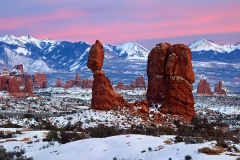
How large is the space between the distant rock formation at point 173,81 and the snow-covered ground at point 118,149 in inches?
867

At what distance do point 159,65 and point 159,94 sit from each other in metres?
3.16

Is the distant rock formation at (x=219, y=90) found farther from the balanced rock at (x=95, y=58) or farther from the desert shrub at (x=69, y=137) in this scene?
the desert shrub at (x=69, y=137)

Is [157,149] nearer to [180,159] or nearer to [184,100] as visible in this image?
[180,159]

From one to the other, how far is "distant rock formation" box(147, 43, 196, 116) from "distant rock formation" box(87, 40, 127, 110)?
4.21m

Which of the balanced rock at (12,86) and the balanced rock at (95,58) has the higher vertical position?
the balanced rock at (95,58)

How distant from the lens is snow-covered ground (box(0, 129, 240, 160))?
56.1 feet

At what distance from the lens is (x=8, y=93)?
101875 mm

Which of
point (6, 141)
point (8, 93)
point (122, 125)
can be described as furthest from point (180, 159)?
point (8, 93)

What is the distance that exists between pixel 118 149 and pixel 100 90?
22.8 meters

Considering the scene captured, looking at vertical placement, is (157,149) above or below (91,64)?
below

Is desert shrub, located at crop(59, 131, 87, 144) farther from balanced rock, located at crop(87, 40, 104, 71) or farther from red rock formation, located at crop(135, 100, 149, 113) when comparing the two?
balanced rock, located at crop(87, 40, 104, 71)

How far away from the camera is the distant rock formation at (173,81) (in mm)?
43156

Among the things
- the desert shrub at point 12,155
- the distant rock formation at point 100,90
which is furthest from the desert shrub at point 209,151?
the distant rock formation at point 100,90

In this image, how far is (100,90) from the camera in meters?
41.9
